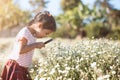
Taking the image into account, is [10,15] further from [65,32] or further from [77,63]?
[77,63]

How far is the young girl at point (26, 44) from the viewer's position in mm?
5207

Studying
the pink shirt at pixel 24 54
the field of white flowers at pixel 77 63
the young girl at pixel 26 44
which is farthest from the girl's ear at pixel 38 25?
the field of white flowers at pixel 77 63

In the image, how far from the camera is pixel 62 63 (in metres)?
7.38

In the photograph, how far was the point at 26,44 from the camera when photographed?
5246mm

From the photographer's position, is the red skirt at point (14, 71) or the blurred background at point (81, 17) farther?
the blurred background at point (81, 17)

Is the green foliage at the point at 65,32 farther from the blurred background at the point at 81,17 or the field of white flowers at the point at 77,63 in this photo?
the field of white flowers at the point at 77,63

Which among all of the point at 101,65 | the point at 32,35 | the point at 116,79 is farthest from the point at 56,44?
the point at 32,35

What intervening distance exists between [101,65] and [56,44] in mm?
2050

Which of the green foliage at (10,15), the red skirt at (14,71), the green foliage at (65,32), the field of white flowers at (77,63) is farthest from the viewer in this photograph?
the green foliage at (65,32)

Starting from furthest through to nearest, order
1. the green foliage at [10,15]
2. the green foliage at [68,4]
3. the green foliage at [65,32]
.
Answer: the green foliage at [68,4]
the green foliage at [65,32]
the green foliage at [10,15]

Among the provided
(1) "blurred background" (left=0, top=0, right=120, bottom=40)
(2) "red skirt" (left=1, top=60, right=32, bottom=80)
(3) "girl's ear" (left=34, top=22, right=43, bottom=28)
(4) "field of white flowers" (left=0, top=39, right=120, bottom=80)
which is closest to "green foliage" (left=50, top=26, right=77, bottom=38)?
(1) "blurred background" (left=0, top=0, right=120, bottom=40)

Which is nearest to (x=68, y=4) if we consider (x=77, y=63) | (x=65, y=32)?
(x=65, y=32)

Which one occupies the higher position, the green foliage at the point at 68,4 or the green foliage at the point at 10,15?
the green foliage at the point at 68,4

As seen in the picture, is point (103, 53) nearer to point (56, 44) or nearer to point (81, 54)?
point (81, 54)
